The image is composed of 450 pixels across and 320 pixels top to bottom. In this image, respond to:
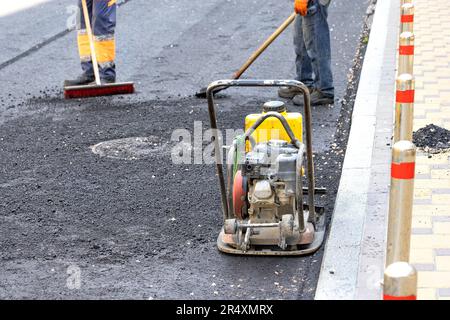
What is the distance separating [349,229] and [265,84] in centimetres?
109

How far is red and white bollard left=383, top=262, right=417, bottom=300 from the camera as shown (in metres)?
2.95

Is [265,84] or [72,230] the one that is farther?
[72,230]

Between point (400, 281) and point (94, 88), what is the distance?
18.8ft

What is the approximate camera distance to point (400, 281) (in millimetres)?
2943

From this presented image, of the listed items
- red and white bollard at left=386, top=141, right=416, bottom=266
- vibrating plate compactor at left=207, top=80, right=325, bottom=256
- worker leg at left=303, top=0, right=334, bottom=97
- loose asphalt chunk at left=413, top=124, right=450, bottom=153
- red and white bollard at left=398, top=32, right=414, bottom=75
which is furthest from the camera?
worker leg at left=303, top=0, right=334, bottom=97

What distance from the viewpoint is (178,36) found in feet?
36.5

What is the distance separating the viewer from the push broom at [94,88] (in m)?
8.26

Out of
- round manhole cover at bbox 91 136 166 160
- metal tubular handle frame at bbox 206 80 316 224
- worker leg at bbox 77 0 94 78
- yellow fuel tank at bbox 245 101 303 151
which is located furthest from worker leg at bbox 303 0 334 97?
metal tubular handle frame at bbox 206 80 316 224

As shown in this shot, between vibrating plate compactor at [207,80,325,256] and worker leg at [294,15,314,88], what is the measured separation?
9.80ft

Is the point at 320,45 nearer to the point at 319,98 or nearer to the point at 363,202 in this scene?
the point at 319,98

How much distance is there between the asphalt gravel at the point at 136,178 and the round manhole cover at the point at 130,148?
2 centimetres

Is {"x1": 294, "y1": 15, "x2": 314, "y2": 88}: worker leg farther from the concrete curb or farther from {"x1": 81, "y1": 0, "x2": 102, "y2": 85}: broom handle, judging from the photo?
{"x1": 81, "y1": 0, "x2": 102, "y2": 85}: broom handle

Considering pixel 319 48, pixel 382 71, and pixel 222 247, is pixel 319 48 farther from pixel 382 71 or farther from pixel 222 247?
pixel 222 247

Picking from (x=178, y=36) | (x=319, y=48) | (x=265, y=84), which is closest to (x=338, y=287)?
(x=265, y=84)
